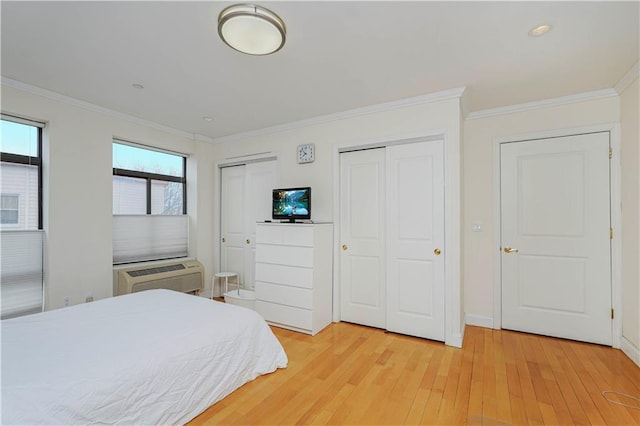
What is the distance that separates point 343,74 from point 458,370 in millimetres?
2742

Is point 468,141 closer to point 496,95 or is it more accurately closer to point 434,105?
point 496,95

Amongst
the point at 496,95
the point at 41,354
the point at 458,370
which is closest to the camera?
the point at 41,354

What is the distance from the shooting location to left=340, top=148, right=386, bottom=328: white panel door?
131 inches

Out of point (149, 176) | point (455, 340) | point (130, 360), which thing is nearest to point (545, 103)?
point (455, 340)

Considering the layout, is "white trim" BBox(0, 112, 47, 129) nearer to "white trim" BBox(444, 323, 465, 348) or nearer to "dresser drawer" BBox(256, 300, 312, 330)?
"dresser drawer" BBox(256, 300, 312, 330)

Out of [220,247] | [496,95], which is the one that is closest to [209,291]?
[220,247]

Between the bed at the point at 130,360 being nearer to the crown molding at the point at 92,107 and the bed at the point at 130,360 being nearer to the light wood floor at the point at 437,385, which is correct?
the light wood floor at the point at 437,385

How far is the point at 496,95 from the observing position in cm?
295

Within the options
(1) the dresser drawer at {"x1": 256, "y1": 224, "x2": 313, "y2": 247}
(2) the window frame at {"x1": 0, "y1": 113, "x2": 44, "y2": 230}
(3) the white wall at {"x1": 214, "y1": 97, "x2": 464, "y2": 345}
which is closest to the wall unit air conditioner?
(2) the window frame at {"x1": 0, "y1": 113, "x2": 44, "y2": 230}

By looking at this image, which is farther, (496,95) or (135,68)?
(496,95)

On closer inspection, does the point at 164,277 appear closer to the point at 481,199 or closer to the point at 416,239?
the point at 416,239

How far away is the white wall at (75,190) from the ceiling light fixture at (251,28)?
2434 mm

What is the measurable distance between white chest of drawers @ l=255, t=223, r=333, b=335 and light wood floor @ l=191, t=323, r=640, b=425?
13.4 inches

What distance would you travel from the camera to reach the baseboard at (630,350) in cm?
244
